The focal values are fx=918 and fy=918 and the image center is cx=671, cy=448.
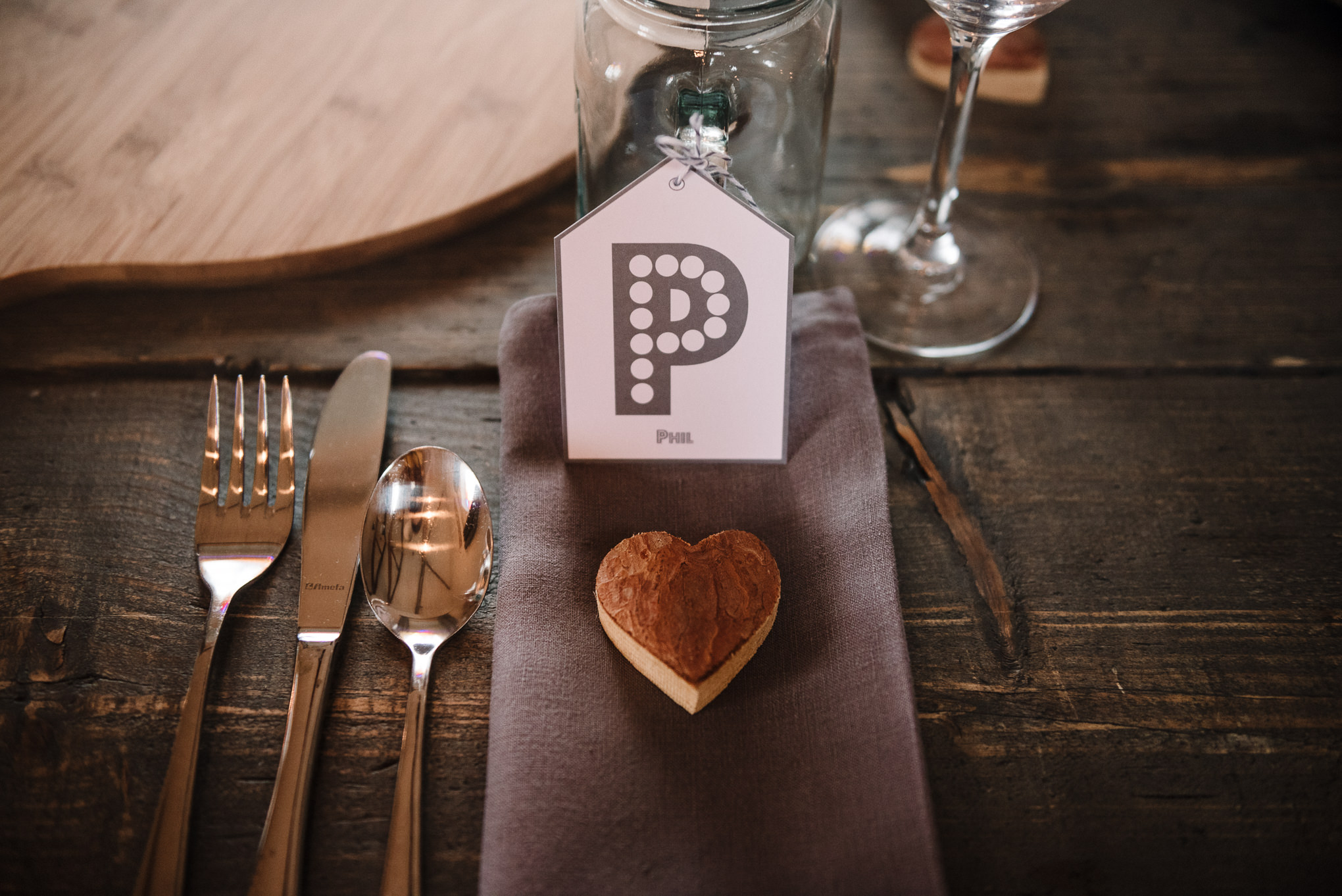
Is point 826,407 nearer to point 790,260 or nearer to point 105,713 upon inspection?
point 790,260

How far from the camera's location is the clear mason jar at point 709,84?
68cm

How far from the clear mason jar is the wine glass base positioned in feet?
0.44

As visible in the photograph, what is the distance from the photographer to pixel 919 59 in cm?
111

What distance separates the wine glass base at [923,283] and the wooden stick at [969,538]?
102mm

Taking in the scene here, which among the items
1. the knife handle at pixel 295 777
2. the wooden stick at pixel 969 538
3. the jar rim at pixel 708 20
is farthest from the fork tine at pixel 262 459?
the wooden stick at pixel 969 538

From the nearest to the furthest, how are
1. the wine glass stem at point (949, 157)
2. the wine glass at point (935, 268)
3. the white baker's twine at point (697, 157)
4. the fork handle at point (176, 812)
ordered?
the fork handle at point (176, 812), the white baker's twine at point (697, 157), the wine glass stem at point (949, 157), the wine glass at point (935, 268)

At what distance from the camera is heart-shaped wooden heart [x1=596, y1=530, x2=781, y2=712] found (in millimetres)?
560

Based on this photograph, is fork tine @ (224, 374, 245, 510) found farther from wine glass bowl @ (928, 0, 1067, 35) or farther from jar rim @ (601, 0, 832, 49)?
wine glass bowl @ (928, 0, 1067, 35)

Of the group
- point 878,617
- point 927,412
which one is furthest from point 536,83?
point 878,617

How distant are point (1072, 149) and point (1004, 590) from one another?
617 millimetres

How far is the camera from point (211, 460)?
2.29 feet

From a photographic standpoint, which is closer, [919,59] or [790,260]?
[790,260]

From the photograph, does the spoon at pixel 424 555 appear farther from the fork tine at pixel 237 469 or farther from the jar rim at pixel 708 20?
the jar rim at pixel 708 20

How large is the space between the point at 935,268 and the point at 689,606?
1.64 ft
